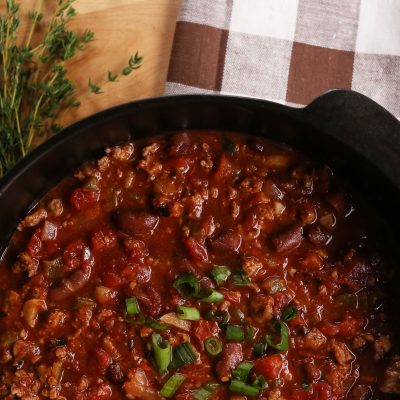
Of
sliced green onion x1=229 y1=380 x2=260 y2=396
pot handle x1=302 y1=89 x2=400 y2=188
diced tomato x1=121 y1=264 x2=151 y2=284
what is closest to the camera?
pot handle x1=302 y1=89 x2=400 y2=188

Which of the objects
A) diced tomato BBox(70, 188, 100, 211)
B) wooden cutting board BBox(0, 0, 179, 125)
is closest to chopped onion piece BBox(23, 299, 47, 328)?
diced tomato BBox(70, 188, 100, 211)

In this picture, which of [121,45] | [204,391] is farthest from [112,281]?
[121,45]

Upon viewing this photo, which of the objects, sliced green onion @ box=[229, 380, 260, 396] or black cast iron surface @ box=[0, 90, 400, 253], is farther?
sliced green onion @ box=[229, 380, 260, 396]

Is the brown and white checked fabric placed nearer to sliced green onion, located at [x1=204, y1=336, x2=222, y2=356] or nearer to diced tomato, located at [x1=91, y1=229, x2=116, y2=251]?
diced tomato, located at [x1=91, y1=229, x2=116, y2=251]

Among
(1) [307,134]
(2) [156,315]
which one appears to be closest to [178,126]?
(1) [307,134]

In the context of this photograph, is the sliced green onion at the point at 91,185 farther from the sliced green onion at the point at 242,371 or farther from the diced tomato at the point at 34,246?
the sliced green onion at the point at 242,371

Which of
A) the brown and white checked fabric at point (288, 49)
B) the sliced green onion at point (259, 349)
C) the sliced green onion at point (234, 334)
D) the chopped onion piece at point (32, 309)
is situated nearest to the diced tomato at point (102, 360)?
the chopped onion piece at point (32, 309)
